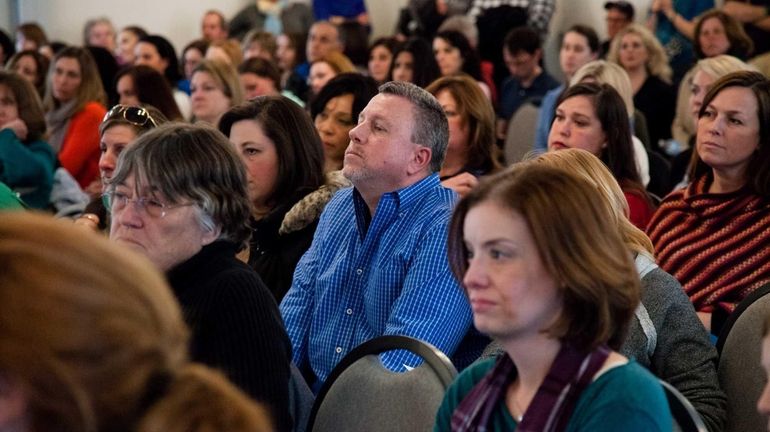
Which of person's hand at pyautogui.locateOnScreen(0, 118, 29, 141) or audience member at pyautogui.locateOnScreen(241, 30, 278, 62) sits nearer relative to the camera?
person's hand at pyautogui.locateOnScreen(0, 118, 29, 141)

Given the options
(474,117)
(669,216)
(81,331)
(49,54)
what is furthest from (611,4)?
(81,331)

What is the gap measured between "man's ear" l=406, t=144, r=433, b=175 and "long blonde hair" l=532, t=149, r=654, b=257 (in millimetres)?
476

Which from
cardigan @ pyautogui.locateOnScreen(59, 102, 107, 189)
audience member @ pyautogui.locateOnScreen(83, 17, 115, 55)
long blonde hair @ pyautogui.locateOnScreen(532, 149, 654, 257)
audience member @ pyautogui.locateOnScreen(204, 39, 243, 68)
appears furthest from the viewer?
audience member @ pyautogui.locateOnScreen(83, 17, 115, 55)

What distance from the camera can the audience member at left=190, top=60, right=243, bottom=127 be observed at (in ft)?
19.4

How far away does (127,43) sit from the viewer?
9.75m

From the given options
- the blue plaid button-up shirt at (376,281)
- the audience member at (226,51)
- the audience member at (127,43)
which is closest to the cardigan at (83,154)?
the audience member at (226,51)

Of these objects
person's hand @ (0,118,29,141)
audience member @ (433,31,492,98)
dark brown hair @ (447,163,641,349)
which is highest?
dark brown hair @ (447,163,641,349)

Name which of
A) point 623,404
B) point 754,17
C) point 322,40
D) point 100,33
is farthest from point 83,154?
point 100,33

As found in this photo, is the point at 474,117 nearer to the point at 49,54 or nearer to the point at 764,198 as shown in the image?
the point at 764,198

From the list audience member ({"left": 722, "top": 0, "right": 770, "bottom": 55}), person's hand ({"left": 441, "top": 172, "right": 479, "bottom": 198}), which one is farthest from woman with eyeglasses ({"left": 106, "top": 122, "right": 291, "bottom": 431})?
audience member ({"left": 722, "top": 0, "right": 770, "bottom": 55})

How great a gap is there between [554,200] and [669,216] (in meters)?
1.90

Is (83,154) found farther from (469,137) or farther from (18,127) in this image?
(469,137)

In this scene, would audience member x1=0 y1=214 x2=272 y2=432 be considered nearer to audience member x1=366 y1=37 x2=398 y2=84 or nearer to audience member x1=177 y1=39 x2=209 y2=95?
audience member x1=366 y1=37 x2=398 y2=84

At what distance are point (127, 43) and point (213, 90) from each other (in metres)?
4.11
